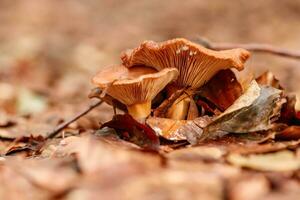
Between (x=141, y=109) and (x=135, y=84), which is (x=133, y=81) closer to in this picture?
(x=135, y=84)

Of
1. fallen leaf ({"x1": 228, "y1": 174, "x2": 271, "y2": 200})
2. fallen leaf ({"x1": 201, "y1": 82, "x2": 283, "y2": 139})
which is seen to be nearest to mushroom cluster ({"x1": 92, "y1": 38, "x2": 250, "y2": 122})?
fallen leaf ({"x1": 201, "y1": 82, "x2": 283, "y2": 139})

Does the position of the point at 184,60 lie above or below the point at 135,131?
above

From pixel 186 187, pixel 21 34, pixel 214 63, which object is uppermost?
pixel 21 34

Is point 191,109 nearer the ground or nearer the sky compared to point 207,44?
nearer the ground

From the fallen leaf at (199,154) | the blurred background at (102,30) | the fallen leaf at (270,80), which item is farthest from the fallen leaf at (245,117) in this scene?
the blurred background at (102,30)

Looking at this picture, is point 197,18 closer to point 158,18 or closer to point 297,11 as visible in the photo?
point 158,18

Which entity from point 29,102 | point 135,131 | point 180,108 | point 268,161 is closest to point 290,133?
point 268,161

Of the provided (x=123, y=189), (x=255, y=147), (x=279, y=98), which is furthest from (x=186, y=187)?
(x=279, y=98)
